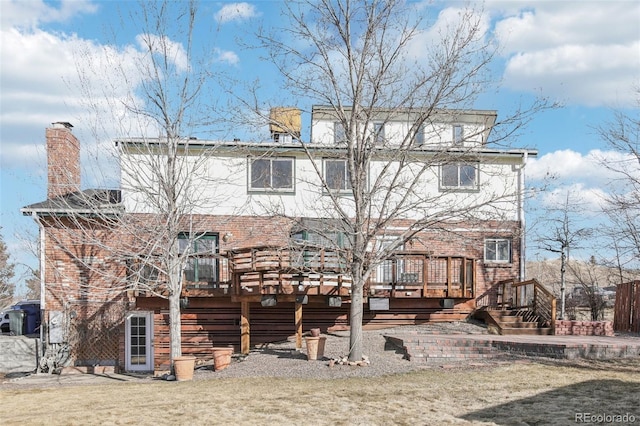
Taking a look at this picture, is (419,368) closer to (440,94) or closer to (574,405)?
(574,405)

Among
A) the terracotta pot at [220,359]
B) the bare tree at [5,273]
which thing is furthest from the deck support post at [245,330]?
the bare tree at [5,273]

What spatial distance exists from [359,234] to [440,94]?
362 cm

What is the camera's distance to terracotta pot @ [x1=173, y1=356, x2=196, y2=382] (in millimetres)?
14172

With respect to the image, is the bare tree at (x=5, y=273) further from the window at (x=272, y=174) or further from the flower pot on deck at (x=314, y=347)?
the flower pot on deck at (x=314, y=347)

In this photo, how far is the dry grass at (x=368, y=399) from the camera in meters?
9.01

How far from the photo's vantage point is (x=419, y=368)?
44.6 ft

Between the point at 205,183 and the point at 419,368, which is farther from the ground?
the point at 205,183

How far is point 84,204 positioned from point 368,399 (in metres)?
11.5

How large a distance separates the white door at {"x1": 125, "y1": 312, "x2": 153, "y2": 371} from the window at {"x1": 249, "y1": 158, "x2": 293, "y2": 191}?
5483 mm

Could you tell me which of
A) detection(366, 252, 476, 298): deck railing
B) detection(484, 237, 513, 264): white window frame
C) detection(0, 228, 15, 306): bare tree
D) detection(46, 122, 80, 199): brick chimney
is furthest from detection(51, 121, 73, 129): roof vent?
detection(0, 228, 15, 306): bare tree

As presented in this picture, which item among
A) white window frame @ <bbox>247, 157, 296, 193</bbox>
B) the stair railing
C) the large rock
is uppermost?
white window frame @ <bbox>247, 157, 296, 193</bbox>

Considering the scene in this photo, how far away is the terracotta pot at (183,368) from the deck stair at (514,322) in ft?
29.7

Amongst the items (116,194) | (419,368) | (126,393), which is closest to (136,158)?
(116,194)

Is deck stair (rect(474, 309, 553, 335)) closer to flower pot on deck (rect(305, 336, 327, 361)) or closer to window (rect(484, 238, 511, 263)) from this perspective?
window (rect(484, 238, 511, 263))
